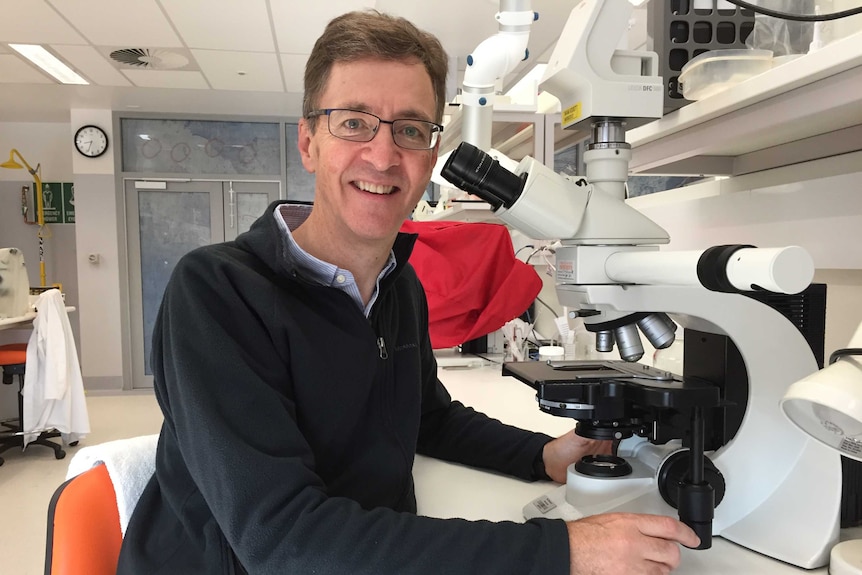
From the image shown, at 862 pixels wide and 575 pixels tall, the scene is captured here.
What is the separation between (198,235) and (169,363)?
5.48 meters

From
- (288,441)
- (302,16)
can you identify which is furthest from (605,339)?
(302,16)

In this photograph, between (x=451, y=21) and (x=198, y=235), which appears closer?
A: (x=451, y=21)

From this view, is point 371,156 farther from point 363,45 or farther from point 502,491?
point 502,491

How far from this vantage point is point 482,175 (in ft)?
2.57

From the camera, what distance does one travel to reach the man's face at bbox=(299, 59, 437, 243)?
2.83ft

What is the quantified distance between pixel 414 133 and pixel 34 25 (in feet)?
11.8

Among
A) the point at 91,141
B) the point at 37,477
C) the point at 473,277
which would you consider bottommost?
the point at 37,477

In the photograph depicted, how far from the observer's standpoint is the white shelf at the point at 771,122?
2.34 ft

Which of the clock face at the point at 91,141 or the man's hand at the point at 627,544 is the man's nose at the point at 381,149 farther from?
the clock face at the point at 91,141

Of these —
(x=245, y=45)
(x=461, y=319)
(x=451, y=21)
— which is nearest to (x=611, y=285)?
(x=461, y=319)

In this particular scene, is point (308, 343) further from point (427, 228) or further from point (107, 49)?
point (107, 49)

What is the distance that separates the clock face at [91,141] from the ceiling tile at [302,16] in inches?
106

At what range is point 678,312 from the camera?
0.76m

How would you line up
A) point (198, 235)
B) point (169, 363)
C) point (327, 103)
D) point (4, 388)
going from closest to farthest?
point (169, 363) < point (327, 103) < point (4, 388) < point (198, 235)
